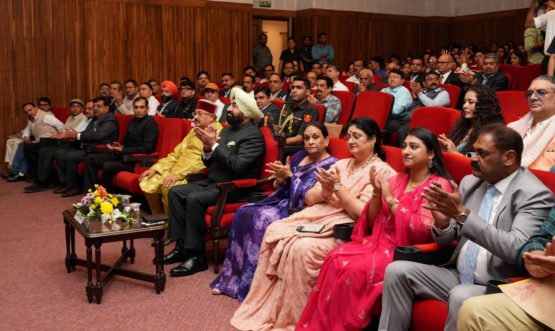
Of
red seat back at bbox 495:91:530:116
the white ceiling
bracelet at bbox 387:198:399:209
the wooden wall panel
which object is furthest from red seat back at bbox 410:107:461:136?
the white ceiling

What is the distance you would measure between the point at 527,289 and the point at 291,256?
4.42 ft

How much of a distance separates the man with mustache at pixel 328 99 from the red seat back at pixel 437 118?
1.92 m

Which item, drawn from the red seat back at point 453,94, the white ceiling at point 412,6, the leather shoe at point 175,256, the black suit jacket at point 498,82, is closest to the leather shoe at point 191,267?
the leather shoe at point 175,256

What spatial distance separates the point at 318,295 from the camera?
9.66 ft

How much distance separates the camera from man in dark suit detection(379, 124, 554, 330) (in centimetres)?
230

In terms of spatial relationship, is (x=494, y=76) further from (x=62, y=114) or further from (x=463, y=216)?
(x=62, y=114)

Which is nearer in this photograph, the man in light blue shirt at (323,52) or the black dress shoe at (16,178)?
the black dress shoe at (16,178)

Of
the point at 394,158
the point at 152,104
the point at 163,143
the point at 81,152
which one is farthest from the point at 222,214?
the point at 152,104


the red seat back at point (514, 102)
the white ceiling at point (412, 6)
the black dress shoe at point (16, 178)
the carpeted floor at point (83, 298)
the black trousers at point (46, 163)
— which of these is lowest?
the carpeted floor at point (83, 298)

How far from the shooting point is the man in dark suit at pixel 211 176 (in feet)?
→ 13.7

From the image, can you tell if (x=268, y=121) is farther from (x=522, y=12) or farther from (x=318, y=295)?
(x=522, y=12)

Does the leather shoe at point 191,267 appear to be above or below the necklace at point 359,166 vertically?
below

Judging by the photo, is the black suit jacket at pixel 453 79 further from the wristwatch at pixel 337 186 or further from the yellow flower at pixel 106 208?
the yellow flower at pixel 106 208

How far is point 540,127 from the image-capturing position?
3.23m
